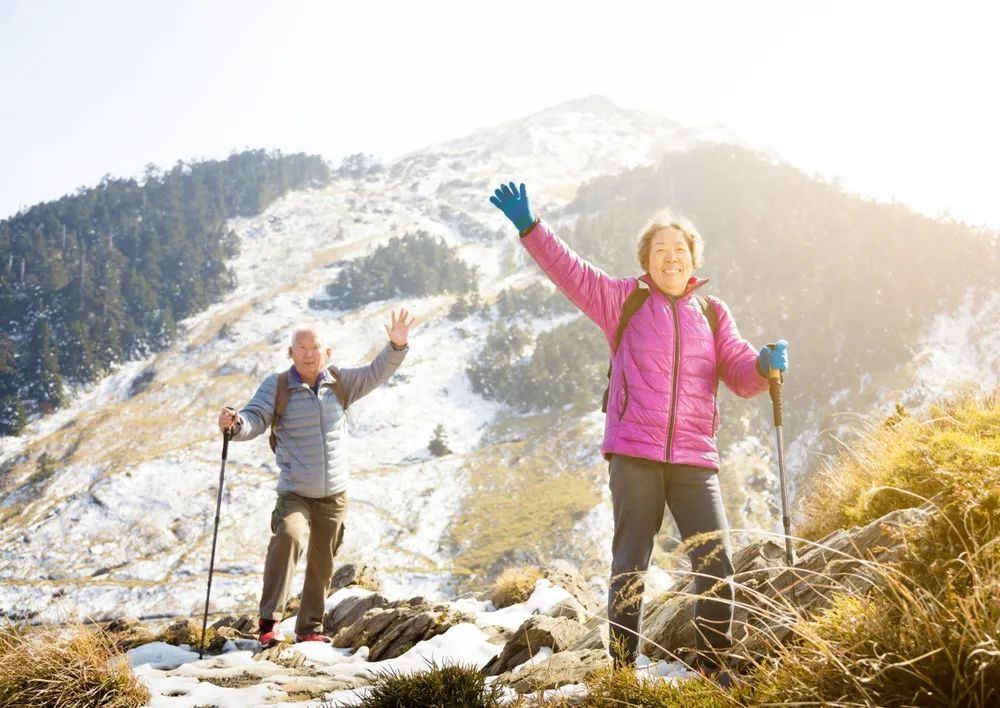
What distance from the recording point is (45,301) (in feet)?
370

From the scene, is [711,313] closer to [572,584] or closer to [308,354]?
[308,354]

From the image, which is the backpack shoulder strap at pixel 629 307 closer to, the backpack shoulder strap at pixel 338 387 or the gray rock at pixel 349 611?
the backpack shoulder strap at pixel 338 387

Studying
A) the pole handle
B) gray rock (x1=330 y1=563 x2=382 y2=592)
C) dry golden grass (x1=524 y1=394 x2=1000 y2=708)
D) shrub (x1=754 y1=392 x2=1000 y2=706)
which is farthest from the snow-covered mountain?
shrub (x1=754 y1=392 x2=1000 y2=706)

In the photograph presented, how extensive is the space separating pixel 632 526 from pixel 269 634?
4.34 meters

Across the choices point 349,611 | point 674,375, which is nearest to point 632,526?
point 674,375

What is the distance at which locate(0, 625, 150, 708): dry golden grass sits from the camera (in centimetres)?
380

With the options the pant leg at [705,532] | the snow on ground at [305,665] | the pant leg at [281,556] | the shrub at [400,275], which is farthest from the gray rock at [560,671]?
the shrub at [400,275]

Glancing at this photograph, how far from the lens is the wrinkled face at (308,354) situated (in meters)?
6.43

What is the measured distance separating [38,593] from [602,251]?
268ft

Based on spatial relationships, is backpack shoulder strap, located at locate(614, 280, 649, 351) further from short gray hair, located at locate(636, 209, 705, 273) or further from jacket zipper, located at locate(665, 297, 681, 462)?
short gray hair, located at locate(636, 209, 705, 273)

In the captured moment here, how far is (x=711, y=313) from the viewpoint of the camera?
4434 mm

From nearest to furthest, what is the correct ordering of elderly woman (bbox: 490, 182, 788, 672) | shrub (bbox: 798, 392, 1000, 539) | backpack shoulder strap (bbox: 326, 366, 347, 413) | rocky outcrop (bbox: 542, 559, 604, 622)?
shrub (bbox: 798, 392, 1000, 539) < elderly woman (bbox: 490, 182, 788, 672) < backpack shoulder strap (bbox: 326, 366, 347, 413) < rocky outcrop (bbox: 542, 559, 604, 622)

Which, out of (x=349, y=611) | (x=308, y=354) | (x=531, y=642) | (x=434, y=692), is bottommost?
(x=349, y=611)

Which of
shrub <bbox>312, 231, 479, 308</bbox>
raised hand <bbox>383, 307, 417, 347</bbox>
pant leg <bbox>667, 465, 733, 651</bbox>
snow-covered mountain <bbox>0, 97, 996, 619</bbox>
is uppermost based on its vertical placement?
shrub <bbox>312, 231, 479, 308</bbox>
